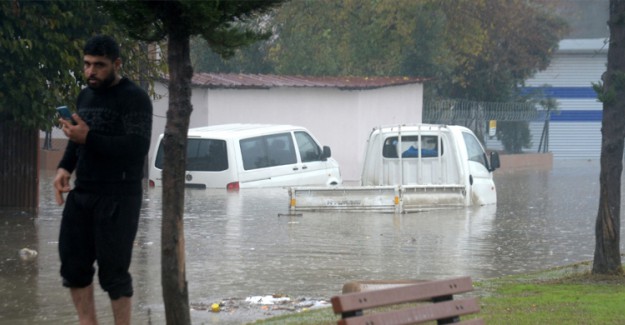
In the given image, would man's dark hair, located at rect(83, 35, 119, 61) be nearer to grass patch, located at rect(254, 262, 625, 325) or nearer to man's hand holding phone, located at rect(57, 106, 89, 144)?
man's hand holding phone, located at rect(57, 106, 89, 144)

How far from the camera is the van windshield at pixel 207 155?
62.8 ft

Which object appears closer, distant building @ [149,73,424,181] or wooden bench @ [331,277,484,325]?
wooden bench @ [331,277,484,325]

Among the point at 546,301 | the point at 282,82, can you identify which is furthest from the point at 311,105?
the point at 546,301

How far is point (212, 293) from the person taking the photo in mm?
9906

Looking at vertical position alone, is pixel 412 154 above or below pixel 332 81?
below

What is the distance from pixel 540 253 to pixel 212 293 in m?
5.26

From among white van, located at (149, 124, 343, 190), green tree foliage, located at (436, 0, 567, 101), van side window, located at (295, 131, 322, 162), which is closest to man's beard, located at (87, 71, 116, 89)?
white van, located at (149, 124, 343, 190)

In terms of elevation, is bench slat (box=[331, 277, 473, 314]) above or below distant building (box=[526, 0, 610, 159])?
below

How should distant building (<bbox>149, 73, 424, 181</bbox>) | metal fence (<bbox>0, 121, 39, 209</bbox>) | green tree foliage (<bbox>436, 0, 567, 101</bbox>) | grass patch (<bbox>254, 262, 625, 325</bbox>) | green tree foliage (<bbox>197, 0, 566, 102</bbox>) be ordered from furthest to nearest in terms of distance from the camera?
green tree foliage (<bbox>436, 0, 567, 101</bbox>) → green tree foliage (<bbox>197, 0, 566, 102</bbox>) → distant building (<bbox>149, 73, 424, 181</bbox>) → metal fence (<bbox>0, 121, 39, 209</bbox>) → grass patch (<bbox>254, 262, 625, 325</bbox>)

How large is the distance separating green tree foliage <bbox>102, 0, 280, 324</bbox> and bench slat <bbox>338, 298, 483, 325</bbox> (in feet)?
5.13

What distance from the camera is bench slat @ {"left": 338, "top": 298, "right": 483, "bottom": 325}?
4.55m

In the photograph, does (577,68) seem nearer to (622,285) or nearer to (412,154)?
(412,154)

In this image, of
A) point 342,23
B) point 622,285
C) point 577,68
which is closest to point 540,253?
point 622,285

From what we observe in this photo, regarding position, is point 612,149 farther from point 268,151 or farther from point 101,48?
point 268,151
